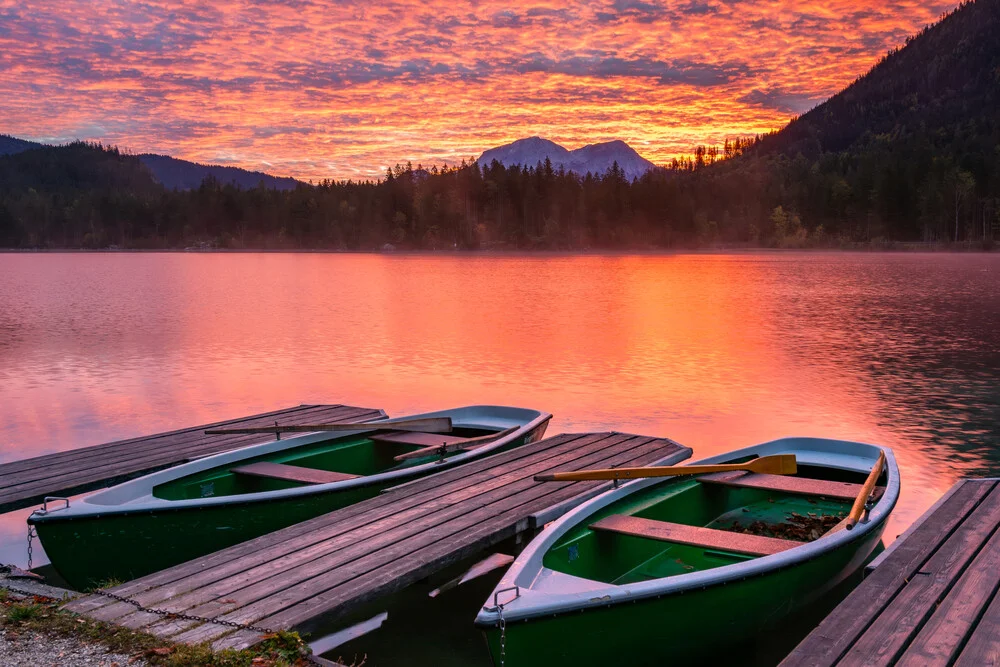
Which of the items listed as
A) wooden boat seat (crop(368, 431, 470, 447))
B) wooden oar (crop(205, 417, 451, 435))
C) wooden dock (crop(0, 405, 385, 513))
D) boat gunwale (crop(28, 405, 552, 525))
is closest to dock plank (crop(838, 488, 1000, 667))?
boat gunwale (crop(28, 405, 552, 525))

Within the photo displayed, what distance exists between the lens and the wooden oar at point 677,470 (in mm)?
7371

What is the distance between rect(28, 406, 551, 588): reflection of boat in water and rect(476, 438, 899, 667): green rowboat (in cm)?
275

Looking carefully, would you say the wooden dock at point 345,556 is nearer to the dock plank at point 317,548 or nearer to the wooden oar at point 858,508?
the dock plank at point 317,548

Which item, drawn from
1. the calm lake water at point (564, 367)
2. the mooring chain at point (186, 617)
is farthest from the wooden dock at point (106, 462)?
the mooring chain at point (186, 617)

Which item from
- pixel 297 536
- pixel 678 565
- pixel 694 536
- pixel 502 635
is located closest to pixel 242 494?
pixel 297 536

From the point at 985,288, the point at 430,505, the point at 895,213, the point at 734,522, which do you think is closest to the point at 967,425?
the point at 734,522

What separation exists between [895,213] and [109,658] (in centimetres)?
14405

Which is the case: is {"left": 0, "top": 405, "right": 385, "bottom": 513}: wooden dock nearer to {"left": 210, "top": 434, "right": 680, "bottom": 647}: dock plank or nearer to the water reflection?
the water reflection

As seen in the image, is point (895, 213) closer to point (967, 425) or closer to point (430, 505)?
point (967, 425)

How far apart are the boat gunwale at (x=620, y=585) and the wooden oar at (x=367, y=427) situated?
154 inches

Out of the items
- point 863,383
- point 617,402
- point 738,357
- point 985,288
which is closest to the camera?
point 617,402

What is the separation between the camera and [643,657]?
5430mm

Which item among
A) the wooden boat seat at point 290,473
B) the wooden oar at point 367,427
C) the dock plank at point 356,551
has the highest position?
the wooden oar at point 367,427

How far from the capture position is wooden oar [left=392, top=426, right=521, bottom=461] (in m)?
9.52
